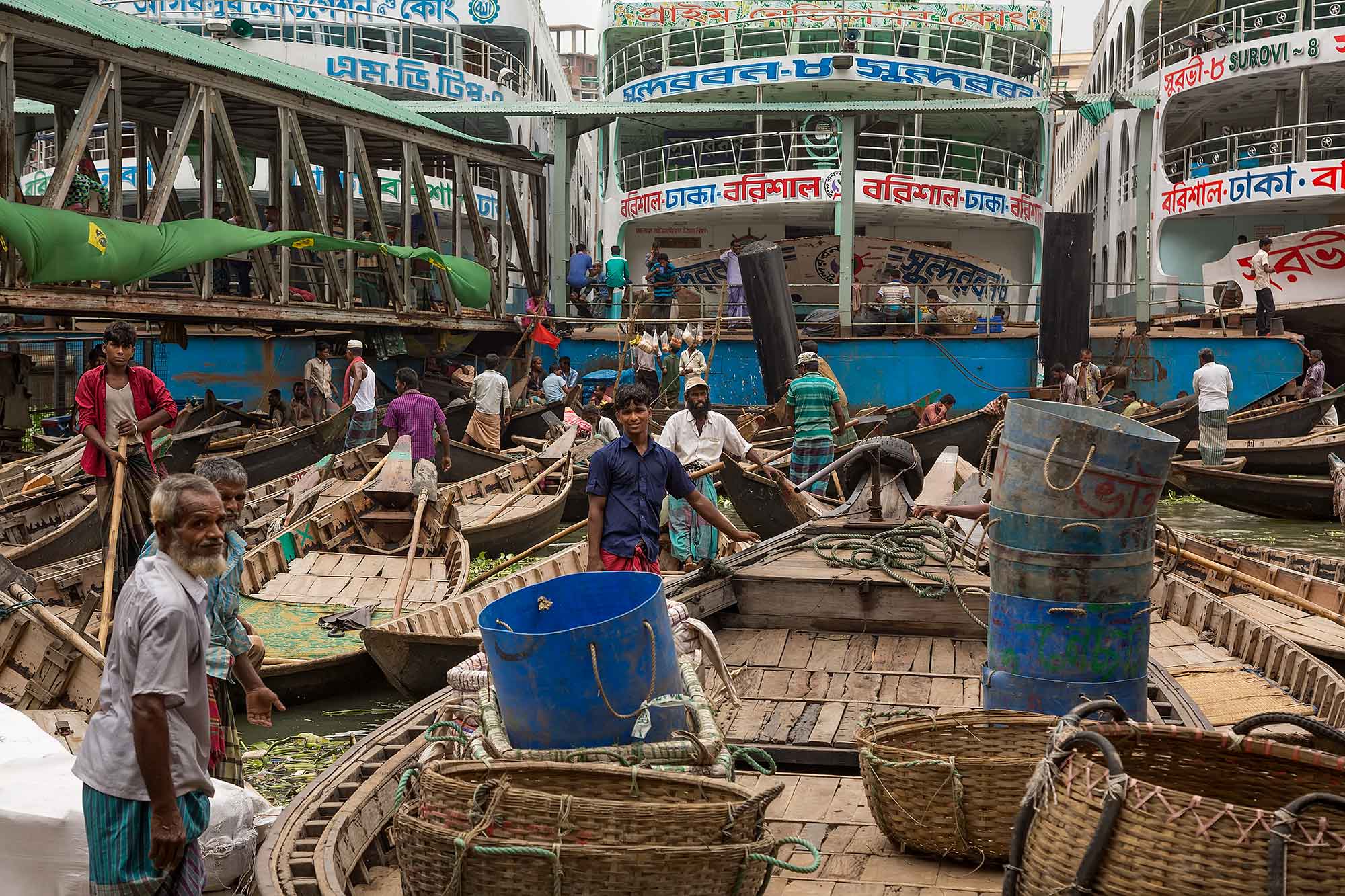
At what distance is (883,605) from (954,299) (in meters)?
24.4

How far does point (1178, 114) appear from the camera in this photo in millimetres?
30875

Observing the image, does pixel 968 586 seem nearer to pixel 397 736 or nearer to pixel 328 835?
pixel 397 736

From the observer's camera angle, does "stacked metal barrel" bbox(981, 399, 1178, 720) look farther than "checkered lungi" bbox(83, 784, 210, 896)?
Yes

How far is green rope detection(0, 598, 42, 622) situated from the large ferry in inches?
782

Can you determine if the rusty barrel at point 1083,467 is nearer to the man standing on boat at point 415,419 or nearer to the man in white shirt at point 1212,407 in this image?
the man standing on boat at point 415,419

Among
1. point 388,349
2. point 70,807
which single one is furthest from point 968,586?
point 388,349

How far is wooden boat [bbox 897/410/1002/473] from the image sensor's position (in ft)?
62.1

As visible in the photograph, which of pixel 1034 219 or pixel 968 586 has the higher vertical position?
pixel 1034 219

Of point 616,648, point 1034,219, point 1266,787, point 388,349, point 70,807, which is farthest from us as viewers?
point 1034,219

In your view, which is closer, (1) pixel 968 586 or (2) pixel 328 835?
(2) pixel 328 835

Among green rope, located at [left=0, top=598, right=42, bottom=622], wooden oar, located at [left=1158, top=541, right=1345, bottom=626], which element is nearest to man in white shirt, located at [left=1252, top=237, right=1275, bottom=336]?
wooden oar, located at [left=1158, top=541, right=1345, bottom=626]

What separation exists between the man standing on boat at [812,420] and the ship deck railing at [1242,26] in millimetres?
17695

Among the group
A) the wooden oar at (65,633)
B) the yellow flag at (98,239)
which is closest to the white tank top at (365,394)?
the yellow flag at (98,239)

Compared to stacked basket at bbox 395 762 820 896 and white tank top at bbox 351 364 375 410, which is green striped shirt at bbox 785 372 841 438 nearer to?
white tank top at bbox 351 364 375 410
